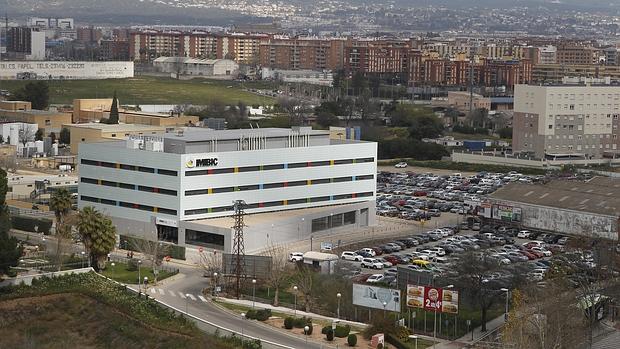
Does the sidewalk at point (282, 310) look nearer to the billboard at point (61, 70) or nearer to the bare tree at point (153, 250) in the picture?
the bare tree at point (153, 250)

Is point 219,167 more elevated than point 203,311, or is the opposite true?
point 219,167

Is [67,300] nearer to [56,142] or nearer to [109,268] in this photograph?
[109,268]

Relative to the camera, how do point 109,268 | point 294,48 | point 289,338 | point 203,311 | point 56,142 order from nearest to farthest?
point 289,338, point 203,311, point 109,268, point 56,142, point 294,48

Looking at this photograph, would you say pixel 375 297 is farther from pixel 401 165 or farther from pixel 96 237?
pixel 401 165

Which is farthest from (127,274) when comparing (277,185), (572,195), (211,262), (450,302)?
(572,195)

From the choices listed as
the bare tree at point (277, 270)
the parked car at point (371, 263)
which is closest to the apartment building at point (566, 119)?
the parked car at point (371, 263)

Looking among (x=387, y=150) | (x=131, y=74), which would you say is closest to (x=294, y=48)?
(x=131, y=74)
